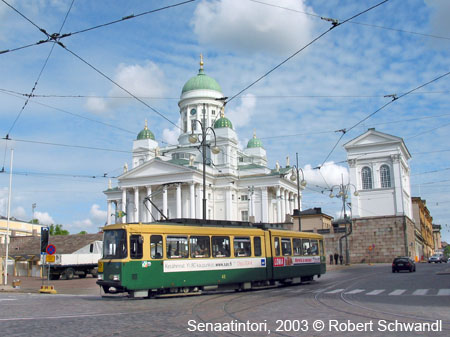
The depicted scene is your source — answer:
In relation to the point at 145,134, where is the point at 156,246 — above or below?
below

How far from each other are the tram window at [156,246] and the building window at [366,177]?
47.7 m

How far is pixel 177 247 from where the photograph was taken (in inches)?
728

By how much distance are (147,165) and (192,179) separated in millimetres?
8707

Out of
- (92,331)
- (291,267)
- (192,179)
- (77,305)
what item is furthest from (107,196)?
(92,331)

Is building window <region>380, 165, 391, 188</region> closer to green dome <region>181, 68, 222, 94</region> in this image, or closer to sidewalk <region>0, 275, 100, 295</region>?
green dome <region>181, 68, 222, 94</region>

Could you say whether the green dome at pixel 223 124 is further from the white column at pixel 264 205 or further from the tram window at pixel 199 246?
the tram window at pixel 199 246

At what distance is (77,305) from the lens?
15008 mm

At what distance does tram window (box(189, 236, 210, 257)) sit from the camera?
746 inches

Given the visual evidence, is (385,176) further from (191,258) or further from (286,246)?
(191,258)

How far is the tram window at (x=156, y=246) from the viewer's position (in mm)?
17594

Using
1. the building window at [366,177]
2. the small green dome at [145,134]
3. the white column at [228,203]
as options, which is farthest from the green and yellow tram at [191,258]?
the small green dome at [145,134]

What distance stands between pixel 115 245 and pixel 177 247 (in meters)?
2.40

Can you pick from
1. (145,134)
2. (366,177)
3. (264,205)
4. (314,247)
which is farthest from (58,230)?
(314,247)

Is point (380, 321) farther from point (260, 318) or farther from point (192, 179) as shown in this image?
point (192, 179)
